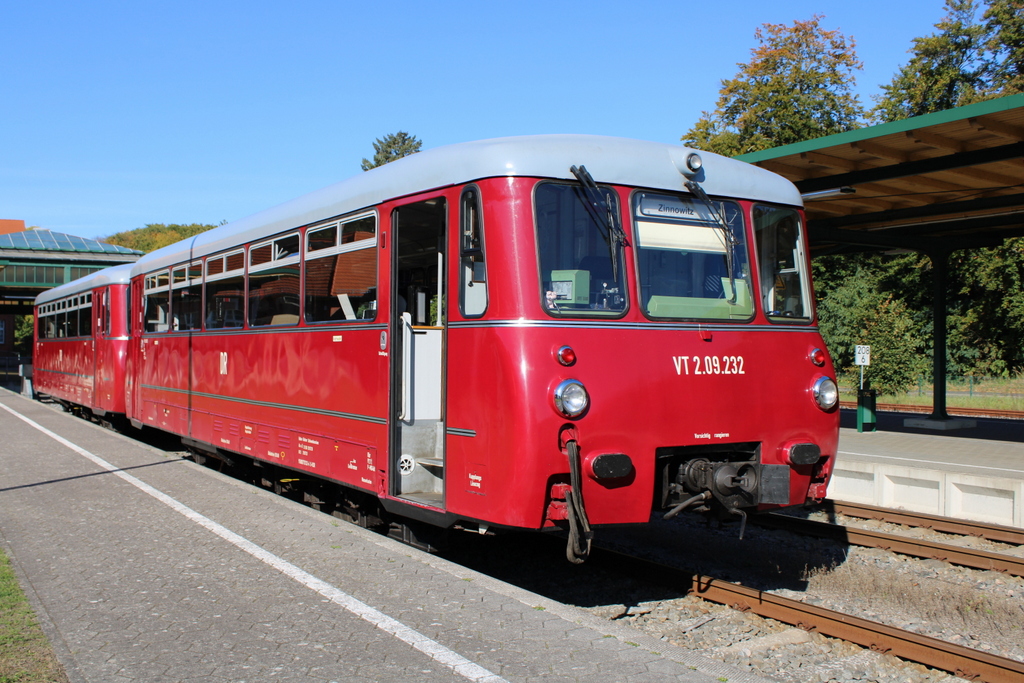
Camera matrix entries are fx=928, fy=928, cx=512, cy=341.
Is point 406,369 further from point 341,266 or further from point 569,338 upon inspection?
point 569,338

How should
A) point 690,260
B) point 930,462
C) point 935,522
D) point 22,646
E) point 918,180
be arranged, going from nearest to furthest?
point 22,646, point 690,260, point 935,522, point 918,180, point 930,462

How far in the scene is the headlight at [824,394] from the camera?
682 cm

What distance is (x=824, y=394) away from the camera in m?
6.84

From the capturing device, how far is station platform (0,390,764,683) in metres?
4.87

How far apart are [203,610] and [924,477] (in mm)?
8922

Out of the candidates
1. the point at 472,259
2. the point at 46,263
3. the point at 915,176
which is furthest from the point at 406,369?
the point at 46,263

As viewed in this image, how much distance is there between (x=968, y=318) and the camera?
35.3m

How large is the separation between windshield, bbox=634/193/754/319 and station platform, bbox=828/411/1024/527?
19.0 ft

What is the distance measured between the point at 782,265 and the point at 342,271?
3.55 m

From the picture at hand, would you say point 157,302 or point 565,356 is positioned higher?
point 157,302

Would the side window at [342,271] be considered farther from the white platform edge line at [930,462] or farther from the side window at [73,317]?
the side window at [73,317]

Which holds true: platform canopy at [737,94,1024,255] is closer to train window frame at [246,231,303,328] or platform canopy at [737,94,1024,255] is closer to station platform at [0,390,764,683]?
train window frame at [246,231,303,328]

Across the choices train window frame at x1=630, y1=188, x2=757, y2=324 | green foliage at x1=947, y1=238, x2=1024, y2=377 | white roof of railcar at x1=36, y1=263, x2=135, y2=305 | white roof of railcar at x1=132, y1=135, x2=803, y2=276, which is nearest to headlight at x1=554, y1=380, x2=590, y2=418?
train window frame at x1=630, y1=188, x2=757, y2=324

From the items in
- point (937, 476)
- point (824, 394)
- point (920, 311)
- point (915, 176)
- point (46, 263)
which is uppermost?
point (46, 263)
